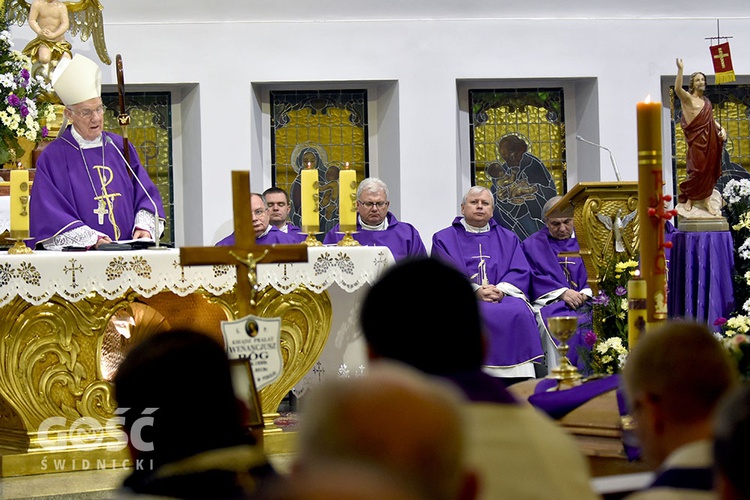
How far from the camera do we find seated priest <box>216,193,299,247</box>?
28.6ft

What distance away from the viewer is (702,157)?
848cm

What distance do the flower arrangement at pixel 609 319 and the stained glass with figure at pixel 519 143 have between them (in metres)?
4.64

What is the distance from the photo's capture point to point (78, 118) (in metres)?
6.93

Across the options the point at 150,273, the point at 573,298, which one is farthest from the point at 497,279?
the point at 150,273

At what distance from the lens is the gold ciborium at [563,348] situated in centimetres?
338

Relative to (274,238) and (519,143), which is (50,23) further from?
(519,143)

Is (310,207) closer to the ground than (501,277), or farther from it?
farther from it

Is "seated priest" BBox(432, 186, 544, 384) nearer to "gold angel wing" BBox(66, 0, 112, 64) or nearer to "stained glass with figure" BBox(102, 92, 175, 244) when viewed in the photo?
"stained glass with figure" BBox(102, 92, 175, 244)

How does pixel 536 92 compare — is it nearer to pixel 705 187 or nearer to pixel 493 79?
pixel 493 79

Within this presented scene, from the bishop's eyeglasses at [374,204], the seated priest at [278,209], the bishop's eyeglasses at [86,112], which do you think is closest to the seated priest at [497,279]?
the bishop's eyeglasses at [374,204]

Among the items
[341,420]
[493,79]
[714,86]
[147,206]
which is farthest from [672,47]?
[341,420]

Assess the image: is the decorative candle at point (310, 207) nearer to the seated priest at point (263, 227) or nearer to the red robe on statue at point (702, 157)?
the seated priest at point (263, 227)

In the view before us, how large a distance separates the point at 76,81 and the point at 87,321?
150cm

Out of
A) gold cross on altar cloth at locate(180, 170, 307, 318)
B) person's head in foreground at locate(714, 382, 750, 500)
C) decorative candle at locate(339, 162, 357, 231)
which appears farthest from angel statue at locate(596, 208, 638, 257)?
person's head in foreground at locate(714, 382, 750, 500)
